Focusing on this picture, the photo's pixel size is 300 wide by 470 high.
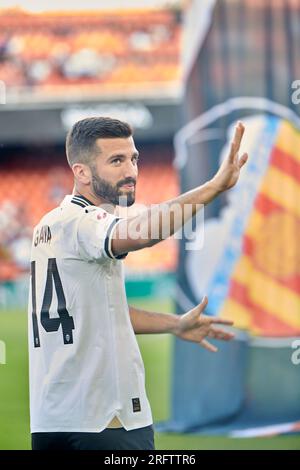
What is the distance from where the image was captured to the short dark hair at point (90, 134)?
174cm

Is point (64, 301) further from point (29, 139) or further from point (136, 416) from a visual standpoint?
point (29, 139)

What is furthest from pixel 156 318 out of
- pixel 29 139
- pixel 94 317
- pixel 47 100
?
pixel 29 139

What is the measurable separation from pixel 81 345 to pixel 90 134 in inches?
16.8

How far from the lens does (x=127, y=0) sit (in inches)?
480

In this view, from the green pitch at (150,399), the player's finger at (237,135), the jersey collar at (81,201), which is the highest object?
the player's finger at (237,135)

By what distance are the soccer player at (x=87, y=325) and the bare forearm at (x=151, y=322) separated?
182 mm

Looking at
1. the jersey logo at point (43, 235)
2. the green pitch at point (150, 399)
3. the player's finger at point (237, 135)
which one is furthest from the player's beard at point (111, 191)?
the green pitch at point (150, 399)

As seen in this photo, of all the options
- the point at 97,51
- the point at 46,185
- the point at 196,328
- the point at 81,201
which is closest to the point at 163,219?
the point at 81,201

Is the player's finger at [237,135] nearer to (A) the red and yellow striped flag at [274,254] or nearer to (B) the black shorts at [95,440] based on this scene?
(B) the black shorts at [95,440]

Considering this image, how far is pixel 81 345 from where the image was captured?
1.68 meters

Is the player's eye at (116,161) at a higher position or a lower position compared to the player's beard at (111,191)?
higher

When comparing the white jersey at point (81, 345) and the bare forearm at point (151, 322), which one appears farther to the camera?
the bare forearm at point (151, 322)

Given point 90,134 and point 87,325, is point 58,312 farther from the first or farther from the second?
point 90,134
